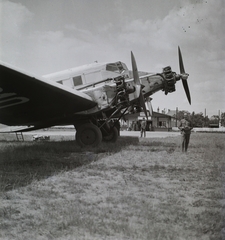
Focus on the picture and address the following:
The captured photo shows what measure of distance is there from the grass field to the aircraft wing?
1.88 metres

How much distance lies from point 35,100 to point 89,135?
239 cm

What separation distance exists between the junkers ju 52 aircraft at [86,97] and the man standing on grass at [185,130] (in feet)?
4.63

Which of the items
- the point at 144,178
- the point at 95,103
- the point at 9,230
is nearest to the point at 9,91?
the point at 95,103

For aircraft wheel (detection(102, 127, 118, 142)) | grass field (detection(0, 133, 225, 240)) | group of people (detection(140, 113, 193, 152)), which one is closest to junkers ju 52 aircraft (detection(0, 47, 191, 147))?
aircraft wheel (detection(102, 127, 118, 142))

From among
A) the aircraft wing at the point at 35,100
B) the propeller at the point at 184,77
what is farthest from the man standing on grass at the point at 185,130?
the aircraft wing at the point at 35,100

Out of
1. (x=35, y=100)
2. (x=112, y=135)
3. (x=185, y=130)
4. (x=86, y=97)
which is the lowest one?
(x=112, y=135)

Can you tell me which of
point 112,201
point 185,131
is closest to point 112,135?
point 185,131

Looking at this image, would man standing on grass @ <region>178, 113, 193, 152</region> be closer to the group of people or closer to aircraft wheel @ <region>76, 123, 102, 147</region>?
the group of people

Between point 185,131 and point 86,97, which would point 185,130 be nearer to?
point 185,131

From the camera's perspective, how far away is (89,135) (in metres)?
8.87

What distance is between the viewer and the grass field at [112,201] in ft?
7.98

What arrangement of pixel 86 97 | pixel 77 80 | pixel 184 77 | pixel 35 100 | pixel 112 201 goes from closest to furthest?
1. pixel 112 201
2. pixel 35 100
3. pixel 86 97
4. pixel 184 77
5. pixel 77 80

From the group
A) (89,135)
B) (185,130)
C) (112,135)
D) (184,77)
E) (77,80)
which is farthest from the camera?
(112,135)

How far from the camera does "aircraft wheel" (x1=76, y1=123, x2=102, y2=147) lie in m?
8.77
